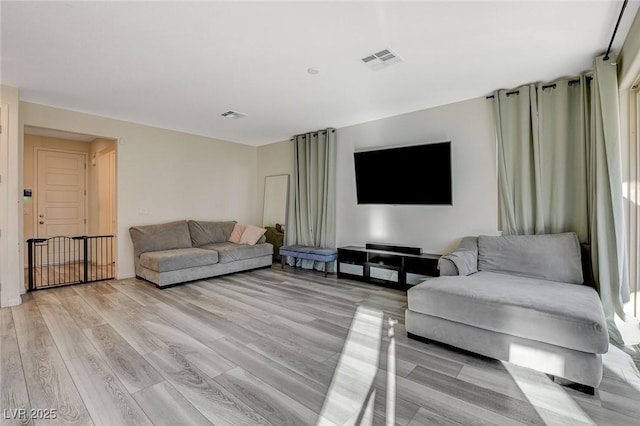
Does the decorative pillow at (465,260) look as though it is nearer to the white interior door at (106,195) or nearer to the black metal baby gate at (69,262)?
the black metal baby gate at (69,262)

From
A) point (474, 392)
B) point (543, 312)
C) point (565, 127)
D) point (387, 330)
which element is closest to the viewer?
point (474, 392)

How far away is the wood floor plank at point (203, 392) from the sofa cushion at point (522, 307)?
165 centimetres

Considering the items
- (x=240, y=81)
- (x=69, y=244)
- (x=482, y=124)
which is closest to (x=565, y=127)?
(x=482, y=124)

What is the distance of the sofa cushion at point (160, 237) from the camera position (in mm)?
4773

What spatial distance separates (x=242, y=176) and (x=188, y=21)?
457 cm

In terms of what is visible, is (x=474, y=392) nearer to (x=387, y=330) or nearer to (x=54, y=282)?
(x=387, y=330)

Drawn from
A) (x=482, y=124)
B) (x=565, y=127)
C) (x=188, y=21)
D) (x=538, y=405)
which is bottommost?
(x=538, y=405)

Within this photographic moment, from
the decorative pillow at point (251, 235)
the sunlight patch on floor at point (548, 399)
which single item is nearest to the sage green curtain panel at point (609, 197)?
the sunlight patch on floor at point (548, 399)

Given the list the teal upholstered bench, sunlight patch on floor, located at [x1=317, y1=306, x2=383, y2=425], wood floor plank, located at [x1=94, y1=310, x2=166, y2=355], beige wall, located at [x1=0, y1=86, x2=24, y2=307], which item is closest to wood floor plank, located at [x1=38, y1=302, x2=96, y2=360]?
wood floor plank, located at [x1=94, y1=310, x2=166, y2=355]

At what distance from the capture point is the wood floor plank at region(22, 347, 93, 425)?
1648 millimetres

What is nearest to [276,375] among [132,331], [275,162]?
[132,331]

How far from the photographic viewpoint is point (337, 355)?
2354 mm

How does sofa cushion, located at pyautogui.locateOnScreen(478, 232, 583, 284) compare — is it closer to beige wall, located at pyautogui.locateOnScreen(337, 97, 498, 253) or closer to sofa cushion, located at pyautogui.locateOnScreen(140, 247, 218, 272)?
beige wall, located at pyautogui.locateOnScreen(337, 97, 498, 253)

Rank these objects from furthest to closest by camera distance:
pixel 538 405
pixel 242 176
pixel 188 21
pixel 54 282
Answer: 1. pixel 242 176
2. pixel 54 282
3. pixel 188 21
4. pixel 538 405
